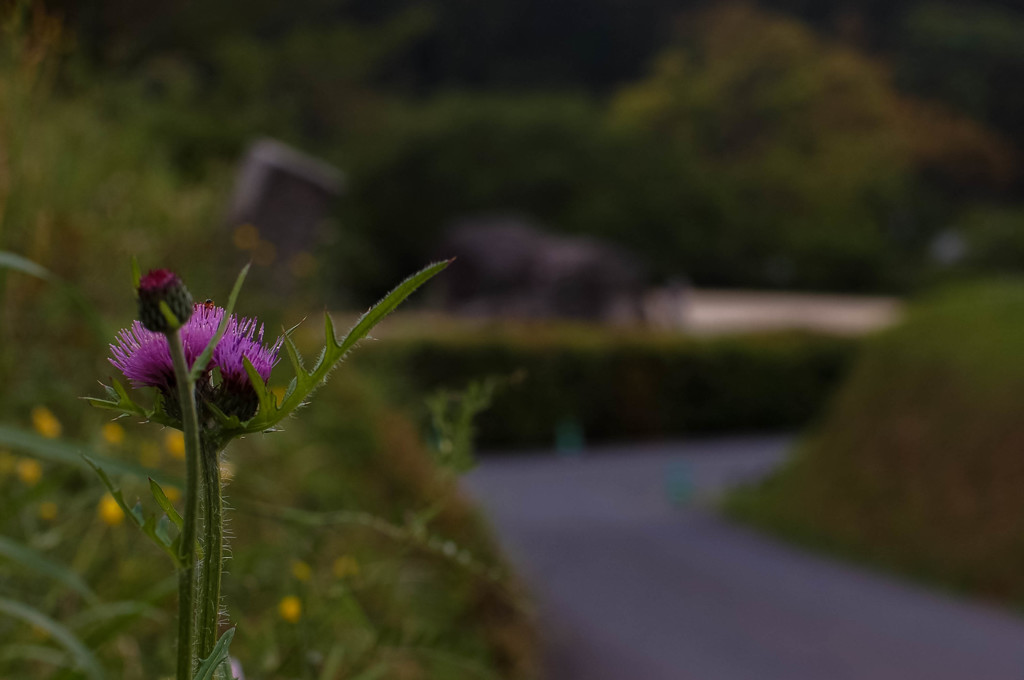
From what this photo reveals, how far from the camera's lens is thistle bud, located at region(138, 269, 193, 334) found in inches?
19.4

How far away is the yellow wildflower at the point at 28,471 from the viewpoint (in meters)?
2.37

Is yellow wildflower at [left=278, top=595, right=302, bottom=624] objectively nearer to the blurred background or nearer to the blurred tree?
the blurred background

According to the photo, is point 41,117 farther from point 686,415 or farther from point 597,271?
point 597,271

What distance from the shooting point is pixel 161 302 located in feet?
1.60

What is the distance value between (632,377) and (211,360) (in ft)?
47.5

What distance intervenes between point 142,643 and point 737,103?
3170cm

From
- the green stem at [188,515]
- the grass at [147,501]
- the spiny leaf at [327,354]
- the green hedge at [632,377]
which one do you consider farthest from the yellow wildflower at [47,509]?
the green hedge at [632,377]

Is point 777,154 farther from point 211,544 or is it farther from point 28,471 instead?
point 211,544

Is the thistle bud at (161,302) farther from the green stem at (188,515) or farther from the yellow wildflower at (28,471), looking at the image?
the yellow wildflower at (28,471)

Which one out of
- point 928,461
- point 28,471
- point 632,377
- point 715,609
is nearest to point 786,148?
point 632,377

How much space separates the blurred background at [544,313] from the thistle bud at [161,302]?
2.16ft

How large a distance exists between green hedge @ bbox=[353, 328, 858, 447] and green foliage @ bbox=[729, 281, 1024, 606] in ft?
18.1

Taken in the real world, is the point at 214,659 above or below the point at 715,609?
below

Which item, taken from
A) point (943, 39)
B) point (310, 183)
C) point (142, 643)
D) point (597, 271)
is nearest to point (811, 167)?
point (943, 39)
